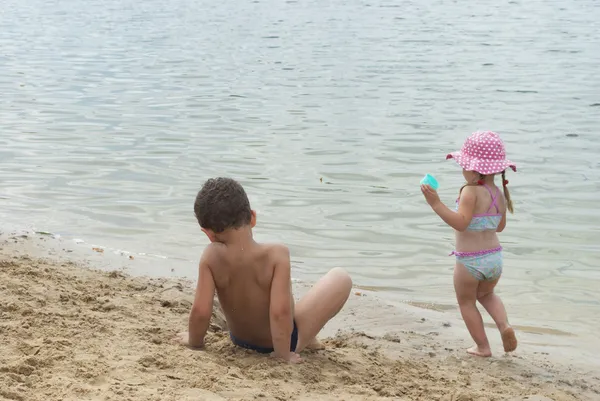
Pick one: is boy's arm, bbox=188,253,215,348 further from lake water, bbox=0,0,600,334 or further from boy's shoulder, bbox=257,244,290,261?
lake water, bbox=0,0,600,334

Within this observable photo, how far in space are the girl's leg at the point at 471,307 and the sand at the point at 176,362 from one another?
10cm

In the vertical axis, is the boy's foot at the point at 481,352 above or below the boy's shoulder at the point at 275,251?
below

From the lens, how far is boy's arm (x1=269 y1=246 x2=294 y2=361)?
407 cm

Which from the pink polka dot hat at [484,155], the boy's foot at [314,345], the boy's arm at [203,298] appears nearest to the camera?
the boy's arm at [203,298]

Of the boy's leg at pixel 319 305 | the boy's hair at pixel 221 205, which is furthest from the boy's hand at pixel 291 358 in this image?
the boy's hair at pixel 221 205

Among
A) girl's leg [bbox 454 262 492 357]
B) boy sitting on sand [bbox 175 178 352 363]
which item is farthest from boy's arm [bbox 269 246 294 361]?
girl's leg [bbox 454 262 492 357]

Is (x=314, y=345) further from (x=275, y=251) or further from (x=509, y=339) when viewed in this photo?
(x=509, y=339)

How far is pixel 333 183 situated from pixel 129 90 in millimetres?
7589

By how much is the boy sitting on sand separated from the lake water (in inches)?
82.6


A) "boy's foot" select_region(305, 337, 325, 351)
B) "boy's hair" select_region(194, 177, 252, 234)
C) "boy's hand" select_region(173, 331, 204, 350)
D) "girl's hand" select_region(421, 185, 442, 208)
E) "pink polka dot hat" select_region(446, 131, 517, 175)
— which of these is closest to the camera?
"boy's hair" select_region(194, 177, 252, 234)

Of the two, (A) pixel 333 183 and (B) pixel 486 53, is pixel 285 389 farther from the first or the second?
(B) pixel 486 53

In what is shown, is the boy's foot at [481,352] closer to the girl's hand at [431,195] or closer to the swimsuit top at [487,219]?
the swimsuit top at [487,219]

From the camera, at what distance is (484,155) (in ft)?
15.9

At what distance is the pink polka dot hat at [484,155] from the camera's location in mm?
4801
